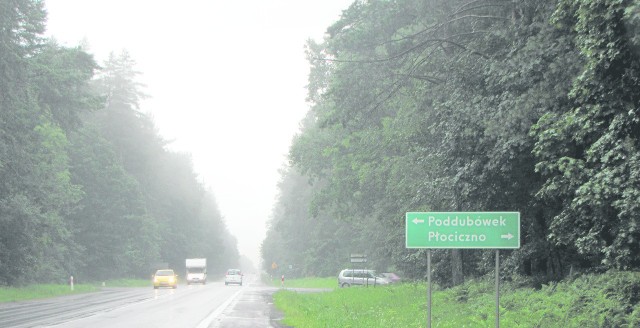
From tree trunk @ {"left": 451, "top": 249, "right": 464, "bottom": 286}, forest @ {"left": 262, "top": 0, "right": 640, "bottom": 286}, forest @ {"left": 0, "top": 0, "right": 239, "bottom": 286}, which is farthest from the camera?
forest @ {"left": 0, "top": 0, "right": 239, "bottom": 286}

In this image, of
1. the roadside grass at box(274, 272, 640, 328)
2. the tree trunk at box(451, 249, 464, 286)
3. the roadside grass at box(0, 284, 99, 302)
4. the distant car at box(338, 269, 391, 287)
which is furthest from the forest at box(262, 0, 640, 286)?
the roadside grass at box(0, 284, 99, 302)

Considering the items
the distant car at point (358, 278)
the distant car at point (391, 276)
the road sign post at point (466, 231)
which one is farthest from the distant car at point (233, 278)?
the road sign post at point (466, 231)

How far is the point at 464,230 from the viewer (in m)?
11.4

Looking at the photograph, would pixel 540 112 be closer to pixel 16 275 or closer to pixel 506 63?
pixel 506 63

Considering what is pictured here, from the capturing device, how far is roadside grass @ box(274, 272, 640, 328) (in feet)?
41.7

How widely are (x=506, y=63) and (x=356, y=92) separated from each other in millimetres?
9327

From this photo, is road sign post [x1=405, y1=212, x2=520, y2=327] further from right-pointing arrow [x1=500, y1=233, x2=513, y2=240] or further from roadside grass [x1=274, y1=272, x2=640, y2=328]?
roadside grass [x1=274, y1=272, x2=640, y2=328]

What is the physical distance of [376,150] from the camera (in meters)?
31.7

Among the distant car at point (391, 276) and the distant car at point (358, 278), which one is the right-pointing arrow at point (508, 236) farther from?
the distant car at point (391, 276)

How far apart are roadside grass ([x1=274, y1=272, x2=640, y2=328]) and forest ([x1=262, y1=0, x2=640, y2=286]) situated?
647 millimetres

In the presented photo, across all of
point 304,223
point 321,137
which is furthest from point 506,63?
point 304,223

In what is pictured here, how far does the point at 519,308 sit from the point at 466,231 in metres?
5.44

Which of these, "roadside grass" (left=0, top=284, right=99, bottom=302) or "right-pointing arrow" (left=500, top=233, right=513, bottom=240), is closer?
"right-pointing arrow" (left=500, top=233, right=513, bottom=240)

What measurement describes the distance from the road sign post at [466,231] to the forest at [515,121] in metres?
2.12
